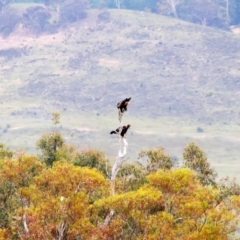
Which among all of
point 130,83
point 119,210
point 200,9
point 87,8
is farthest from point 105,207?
point 200,9

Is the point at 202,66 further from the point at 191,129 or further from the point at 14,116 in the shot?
the point at 14,116

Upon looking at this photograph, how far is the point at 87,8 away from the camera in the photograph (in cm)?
11606

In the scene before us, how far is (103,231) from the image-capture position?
20531 millimetres

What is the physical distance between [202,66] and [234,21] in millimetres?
23001

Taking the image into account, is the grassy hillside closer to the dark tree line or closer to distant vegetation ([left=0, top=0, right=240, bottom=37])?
distant vegetation ([left=0, top=0, right=240, bottom=37])

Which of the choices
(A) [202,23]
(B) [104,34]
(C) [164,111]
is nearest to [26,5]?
(B) [104,34]

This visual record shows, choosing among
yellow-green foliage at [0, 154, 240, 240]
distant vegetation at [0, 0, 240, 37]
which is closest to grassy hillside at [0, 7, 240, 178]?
distant vegetation at [0, 0, 240, 37]

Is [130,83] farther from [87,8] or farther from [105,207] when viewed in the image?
[105,207]

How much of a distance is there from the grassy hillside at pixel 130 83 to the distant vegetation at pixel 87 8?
1895mm

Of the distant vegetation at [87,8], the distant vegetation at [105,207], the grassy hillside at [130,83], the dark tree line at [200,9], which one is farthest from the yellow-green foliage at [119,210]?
the dark tree line at [200,9]

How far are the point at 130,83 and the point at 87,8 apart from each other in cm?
2824

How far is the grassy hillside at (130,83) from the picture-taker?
75312 mm

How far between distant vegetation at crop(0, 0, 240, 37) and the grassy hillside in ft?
6.22

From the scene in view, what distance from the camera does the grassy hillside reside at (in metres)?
75.3
